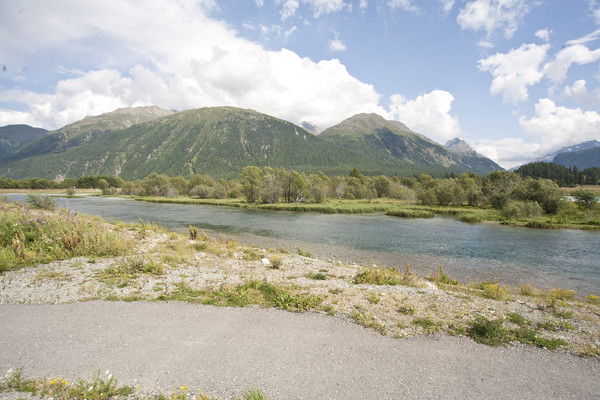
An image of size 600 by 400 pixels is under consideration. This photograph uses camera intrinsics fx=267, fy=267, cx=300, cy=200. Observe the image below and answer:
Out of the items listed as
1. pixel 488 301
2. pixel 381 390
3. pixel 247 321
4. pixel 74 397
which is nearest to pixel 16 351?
pixel 74 397

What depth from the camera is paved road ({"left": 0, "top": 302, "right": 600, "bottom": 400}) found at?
17.8 ft

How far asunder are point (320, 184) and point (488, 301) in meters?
84.3

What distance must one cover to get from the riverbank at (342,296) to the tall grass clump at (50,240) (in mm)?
828

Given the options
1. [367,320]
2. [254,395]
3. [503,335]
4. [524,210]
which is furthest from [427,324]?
[524,210]

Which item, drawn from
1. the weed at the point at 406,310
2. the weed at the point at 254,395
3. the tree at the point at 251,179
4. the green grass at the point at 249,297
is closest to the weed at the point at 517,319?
the weed at the point at 406,310

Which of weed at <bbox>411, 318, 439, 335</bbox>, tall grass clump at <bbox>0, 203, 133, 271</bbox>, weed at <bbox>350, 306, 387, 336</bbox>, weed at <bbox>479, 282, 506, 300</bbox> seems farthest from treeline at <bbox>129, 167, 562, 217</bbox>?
tall grass clump at <bbox>0, 203, 133, 271</bbox>

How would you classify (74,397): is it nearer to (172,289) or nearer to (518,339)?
(172,289)

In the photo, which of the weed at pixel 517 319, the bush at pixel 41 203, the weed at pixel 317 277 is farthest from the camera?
the bush at pixel 41 203

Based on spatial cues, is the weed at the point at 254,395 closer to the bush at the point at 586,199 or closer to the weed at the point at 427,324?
the weed at the point at 427,324

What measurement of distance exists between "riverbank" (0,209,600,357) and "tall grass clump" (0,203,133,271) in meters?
0.83

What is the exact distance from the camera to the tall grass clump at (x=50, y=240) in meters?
12.7

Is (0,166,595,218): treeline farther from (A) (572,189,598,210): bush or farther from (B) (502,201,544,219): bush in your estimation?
(A) (572,189,598,210): bush

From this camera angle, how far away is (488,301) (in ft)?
36.2

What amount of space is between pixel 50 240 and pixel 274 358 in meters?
14.8
